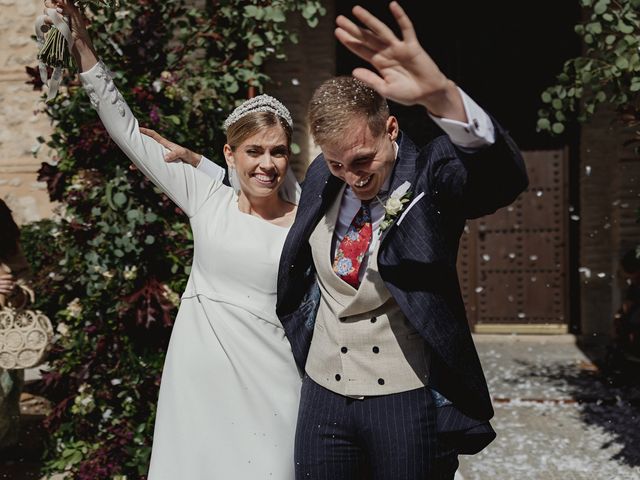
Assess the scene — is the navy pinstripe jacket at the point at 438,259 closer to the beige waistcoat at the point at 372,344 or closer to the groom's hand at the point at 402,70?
the beige waistcoat at the point at 372,344

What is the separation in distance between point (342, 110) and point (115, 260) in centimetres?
231

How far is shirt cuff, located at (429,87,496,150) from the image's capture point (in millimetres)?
1623

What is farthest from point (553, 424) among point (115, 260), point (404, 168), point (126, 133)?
point (126, 133)

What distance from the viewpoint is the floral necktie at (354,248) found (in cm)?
211

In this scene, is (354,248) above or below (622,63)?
below

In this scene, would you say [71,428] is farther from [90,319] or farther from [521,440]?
[521,440]

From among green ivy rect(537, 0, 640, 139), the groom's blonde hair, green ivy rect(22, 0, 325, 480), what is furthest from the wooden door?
the groom's blonde hair

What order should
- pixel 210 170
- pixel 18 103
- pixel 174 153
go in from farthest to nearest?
pixel 18 103
pixel 210 170
pixel 174 153

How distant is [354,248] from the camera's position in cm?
213

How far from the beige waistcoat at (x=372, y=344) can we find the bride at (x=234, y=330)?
0.43 meters

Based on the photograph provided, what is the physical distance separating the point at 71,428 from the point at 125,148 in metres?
2.05

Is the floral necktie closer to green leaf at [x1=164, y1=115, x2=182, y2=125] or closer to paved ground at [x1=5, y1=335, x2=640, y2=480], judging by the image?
paved ground at [x1=5, y1=335, x2=640, y2=480]

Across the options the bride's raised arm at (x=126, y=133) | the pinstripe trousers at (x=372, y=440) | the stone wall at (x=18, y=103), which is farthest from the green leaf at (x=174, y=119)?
the stone wall at (x=18, y=103)

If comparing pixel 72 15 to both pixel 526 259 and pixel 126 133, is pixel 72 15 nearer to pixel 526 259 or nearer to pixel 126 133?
pixel 126 133
